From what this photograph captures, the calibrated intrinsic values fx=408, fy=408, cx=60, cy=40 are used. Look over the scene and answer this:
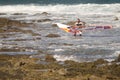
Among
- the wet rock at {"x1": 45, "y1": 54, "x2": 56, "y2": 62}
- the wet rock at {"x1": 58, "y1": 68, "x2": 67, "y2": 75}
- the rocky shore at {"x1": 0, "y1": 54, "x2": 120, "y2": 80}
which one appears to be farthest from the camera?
the wet rock at {"x1": 45, "y1": 54, "x2": 56, "y2": 62}

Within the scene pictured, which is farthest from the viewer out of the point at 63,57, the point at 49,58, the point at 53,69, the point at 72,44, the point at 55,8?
the point at 55,8

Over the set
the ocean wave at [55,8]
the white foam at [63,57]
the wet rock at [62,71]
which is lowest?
the white foam at [63,57]

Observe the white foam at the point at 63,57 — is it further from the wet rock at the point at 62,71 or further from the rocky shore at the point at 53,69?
the wet rock at the point at 62,71

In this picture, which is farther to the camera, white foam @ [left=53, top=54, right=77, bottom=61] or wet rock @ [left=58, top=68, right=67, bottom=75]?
white foam @ [left=53, top=54, right=77, bottom=61]

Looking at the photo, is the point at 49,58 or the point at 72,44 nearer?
the point at 49,58

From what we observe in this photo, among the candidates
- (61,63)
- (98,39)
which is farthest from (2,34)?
(61,63)

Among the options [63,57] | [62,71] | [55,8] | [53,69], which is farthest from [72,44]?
[55,8]

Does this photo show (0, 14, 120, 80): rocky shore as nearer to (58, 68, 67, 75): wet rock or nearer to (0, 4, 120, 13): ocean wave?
(58, 68, 67, 75): wet rock

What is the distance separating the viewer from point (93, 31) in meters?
41.0

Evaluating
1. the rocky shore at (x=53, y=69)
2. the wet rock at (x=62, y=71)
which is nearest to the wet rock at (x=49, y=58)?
the rocky shore at (x=53, y=69)

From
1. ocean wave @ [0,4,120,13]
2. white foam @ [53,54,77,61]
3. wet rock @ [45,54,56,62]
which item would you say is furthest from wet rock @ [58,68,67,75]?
ocean wave @ [0,4,120,13]

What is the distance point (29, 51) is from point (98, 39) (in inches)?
319

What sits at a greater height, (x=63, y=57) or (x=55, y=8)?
(x=55, y=8)

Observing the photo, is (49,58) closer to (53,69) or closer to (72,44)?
(53,69)
